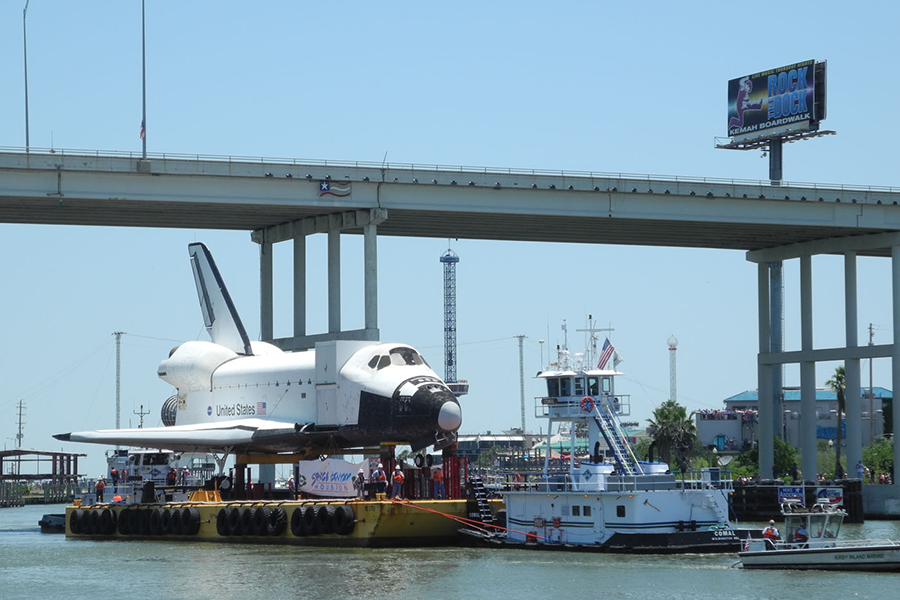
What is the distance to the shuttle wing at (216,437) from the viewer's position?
47.3 metres

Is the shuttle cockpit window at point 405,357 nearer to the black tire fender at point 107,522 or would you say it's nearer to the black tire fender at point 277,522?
the black tire fender at point 277,522

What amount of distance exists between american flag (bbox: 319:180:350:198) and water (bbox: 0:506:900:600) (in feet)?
55.2

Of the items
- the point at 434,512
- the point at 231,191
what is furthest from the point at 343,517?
the point at 231,191

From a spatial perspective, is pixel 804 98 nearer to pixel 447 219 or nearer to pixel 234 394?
pixel 447 219

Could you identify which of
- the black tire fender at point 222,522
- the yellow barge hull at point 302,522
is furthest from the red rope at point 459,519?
the black tire fender at point 222,522

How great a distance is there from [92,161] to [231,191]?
17.0 feet

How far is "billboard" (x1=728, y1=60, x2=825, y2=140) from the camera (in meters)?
94.6

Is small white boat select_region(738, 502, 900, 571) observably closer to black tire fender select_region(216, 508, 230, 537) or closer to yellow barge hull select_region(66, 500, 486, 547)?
yellow barge hull select_region(66, 500, 486, 547)

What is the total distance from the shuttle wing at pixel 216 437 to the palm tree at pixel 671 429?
133 ft

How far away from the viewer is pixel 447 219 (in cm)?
5881

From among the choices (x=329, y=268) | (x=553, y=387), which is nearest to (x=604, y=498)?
(x=553, y=387)

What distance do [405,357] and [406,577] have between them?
12.6 meters

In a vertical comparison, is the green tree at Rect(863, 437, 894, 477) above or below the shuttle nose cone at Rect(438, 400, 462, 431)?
below

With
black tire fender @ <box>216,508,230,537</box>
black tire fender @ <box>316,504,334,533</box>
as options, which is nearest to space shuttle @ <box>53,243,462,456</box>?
black tire fender @ <box>216,508,230,537</box>
